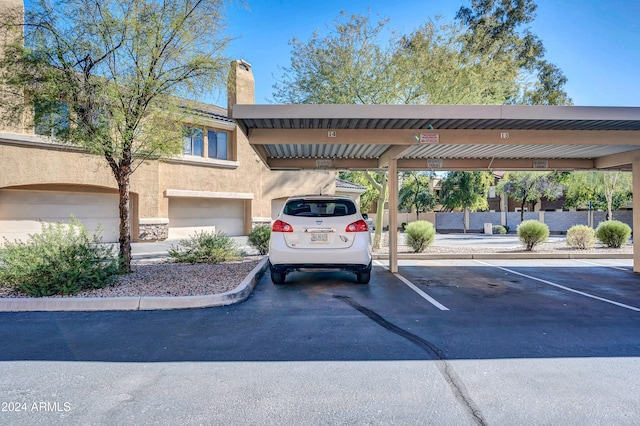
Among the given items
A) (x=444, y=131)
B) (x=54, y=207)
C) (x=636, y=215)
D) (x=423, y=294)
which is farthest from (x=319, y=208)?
(x=54, y=207)

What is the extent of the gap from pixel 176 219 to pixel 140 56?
1238cm

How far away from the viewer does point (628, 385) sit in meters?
3.20

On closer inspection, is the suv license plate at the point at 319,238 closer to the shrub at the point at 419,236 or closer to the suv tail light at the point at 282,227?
the suv tail light at the point at 282,227

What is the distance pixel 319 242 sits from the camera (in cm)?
663

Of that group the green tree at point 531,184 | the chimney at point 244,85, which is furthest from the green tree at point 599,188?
the chimney at point 244,85

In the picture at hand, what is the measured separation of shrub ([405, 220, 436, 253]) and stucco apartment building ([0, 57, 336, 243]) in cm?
745

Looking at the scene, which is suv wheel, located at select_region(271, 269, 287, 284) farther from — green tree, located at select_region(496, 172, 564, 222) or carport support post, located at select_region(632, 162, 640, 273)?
green tree, located at select_region(496, 172, 564, 222)

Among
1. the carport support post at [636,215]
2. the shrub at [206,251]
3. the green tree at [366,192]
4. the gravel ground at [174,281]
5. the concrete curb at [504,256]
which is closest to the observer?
the gravel ground at [174,281]

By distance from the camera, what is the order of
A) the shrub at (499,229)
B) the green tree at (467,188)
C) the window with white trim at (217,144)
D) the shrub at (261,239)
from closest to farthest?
the shrub at (261,239), the window with white trim at (217,144), the shrub at (499,229), the green tree at (467,188)

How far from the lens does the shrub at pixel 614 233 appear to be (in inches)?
551

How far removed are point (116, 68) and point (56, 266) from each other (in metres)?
3.79

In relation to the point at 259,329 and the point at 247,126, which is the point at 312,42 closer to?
the point at 247,126

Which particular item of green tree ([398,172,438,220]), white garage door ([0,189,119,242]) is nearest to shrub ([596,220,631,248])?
white garage door ([0,189,119,242])

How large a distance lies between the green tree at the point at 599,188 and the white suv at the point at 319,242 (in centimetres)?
1969
